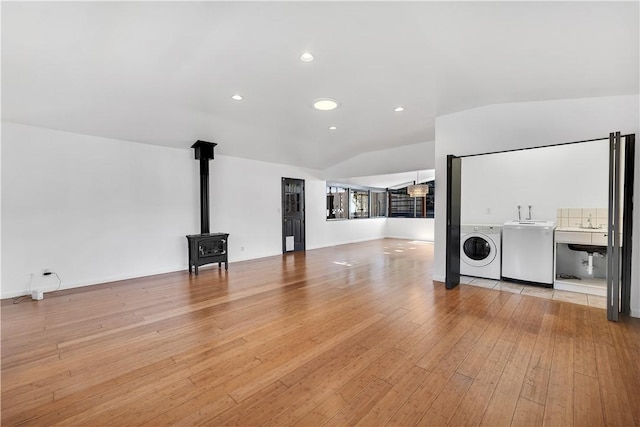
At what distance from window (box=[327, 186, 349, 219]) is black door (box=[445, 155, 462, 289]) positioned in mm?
4971

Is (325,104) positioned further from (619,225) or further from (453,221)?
(619,225)

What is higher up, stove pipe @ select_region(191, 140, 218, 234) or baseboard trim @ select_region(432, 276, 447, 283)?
stove pipe @ select_region(191, 140, 218, 234)

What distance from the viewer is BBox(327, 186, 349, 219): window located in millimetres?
9031

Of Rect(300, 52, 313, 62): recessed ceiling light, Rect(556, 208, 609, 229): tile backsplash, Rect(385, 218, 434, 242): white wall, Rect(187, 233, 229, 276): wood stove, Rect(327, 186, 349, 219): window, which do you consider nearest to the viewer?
Rect(300, 52, 313, 62): recessed ceiling light

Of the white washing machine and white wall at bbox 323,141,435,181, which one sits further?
white wall at bbox 323,141,435,181

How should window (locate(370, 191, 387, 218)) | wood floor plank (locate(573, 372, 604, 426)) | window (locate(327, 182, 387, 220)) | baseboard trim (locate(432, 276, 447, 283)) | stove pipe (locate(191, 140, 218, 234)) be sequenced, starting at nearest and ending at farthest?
1. wood floor plank (locate(573, 372, 604, 426))
2. baseboard trim (locate(432, 276, 447, 283))
3. stove pipe (locate(191, 140, 218, 234))
4. window (locate(327, 182, 387, 220))
5. window (locate(370, 191, 387, 218))

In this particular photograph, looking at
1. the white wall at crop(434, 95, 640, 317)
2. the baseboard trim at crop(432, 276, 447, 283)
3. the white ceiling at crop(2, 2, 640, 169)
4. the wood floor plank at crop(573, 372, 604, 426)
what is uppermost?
the white ceiling at crop(2, 2, 640, 169)

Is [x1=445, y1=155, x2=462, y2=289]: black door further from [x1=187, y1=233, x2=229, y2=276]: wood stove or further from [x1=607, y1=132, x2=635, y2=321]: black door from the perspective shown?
[x1=187, y1=233, x2=229, y2=276]: wood stove

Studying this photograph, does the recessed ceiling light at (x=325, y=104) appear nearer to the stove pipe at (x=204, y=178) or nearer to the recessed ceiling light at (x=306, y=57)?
the recessed ceiling light at (x=306, y=57)

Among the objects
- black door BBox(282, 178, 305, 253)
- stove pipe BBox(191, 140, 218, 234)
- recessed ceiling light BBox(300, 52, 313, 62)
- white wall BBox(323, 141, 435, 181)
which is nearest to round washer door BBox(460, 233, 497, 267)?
white wall BBox(323, 141, 435, 181)

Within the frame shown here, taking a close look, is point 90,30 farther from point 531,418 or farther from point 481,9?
point 531,418

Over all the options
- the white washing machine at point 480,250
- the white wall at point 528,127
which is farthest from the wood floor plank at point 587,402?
the white washing machine at point 480,250

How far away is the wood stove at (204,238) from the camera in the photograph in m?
5.09

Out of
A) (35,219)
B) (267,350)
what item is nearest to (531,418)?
(267,350)
